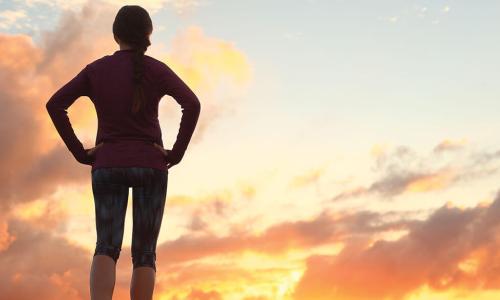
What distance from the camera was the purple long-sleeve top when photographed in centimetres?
678

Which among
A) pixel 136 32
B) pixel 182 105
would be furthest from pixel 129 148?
pixel 136 32

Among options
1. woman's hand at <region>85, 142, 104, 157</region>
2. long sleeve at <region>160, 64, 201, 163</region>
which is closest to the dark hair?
long sleeve at <region>160, 64, 201, 163</region>

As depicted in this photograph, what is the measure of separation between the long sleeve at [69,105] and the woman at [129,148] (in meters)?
0.01

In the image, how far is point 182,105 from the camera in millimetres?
7160

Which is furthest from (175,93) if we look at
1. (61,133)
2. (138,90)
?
(61,133)

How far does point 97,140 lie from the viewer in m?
7.00

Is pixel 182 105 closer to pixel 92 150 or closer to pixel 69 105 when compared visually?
pixel 92 150

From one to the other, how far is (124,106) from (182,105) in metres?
0.64

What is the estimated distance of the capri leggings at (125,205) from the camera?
679 centimetres

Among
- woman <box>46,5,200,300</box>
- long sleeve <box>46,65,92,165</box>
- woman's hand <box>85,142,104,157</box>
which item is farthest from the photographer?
long sleeve <box>46,65,92,165</box>

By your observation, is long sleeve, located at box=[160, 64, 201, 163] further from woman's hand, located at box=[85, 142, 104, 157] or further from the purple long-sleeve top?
woman's hand, located at box=[85, 142, 104, 157]

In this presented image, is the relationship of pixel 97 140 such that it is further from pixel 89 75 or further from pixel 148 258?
pixel 148 258

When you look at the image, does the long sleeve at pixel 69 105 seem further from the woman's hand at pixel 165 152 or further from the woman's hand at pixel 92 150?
the woman's hand at pixel 165 152

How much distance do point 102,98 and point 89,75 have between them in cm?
32
